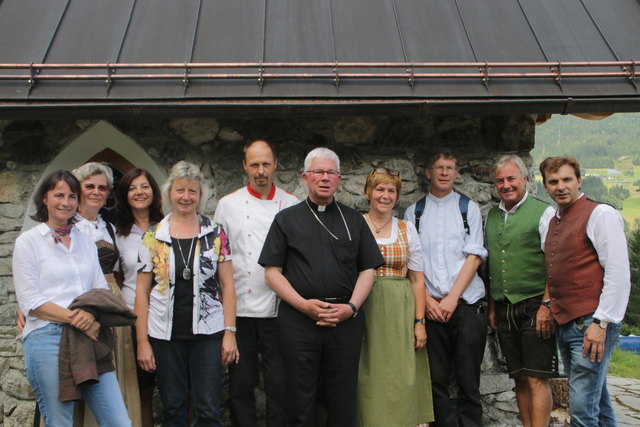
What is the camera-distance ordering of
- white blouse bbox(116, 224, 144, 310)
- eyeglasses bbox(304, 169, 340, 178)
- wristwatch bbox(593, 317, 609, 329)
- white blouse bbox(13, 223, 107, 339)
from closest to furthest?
1. white blouse bbox(13, 223, 107, 339)
2. wristwatch bbox(593, 317, 609, 329)
3. eyeglasses bbox(304, 169, 340, 178)
4. white blouse bbox(116, 224, 144, 310)

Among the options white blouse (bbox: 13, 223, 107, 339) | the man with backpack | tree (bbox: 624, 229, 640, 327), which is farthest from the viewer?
tree (bbox: 624, 229, 640, 327)

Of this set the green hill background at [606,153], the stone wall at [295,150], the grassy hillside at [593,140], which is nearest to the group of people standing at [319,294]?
the stone wall at [295,150]

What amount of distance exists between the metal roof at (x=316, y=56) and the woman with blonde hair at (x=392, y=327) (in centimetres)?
77

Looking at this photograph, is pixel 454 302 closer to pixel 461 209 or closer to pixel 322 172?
pixel 461 209

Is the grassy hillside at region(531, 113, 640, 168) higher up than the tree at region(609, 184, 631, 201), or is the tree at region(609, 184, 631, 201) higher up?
the grassy hillside at region(531, 113, 640, 168)

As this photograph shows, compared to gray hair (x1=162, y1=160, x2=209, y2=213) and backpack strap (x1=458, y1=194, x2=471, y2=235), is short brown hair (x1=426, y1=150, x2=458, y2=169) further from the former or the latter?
gray hair (x1=162, y1=160, x2=209, y2=213)

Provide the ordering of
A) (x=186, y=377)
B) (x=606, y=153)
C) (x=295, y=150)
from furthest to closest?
1. (x=606, y=153)
2. (x=295, y=150)
3. (x=186, y=377)

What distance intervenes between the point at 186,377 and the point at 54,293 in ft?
2.90

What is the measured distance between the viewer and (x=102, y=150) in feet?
14.8

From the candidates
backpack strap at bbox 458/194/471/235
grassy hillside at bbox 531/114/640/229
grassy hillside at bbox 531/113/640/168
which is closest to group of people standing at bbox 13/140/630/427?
backpack strap at bbox 458/194/471/235

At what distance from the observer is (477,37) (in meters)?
4.54

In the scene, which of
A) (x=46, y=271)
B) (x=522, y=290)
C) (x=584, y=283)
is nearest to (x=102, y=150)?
(x=46, y=271)

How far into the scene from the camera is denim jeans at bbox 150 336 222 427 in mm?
3428

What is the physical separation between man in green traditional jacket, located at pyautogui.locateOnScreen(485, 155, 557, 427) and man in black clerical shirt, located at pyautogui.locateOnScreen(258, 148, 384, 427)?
2.90 ft
